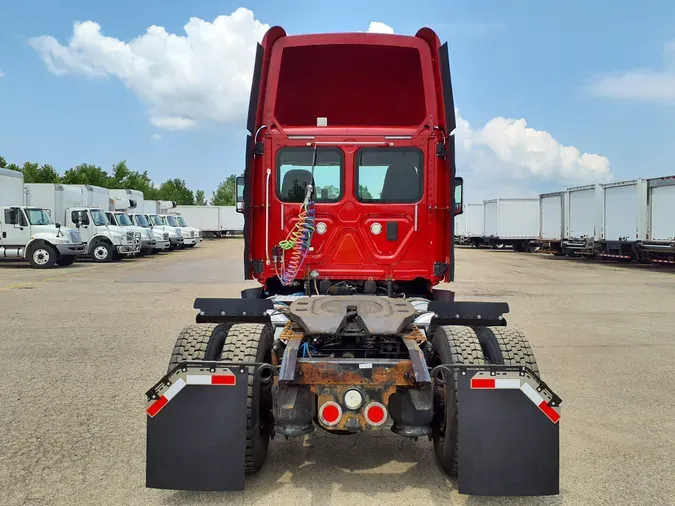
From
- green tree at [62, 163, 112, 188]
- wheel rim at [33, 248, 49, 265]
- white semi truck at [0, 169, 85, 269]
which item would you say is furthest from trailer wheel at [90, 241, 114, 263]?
green tree at [62, 163, 112, 188]

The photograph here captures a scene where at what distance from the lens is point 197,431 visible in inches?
134

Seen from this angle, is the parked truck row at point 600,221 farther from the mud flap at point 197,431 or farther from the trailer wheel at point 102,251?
the mud flap at point 197,431

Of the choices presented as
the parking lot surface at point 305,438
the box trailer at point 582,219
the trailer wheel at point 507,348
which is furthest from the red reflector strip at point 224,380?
the box trailer at point 582,219

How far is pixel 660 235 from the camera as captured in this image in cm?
2233

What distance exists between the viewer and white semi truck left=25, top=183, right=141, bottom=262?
24250 millimetres

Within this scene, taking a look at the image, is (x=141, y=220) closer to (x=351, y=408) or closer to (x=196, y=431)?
(x=196, y=431)

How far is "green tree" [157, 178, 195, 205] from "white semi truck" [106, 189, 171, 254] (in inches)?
2504

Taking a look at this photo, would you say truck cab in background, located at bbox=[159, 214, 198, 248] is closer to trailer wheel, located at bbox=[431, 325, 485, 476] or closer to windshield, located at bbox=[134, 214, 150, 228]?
windshield, located at bbox=[134, 214, 150, 228]

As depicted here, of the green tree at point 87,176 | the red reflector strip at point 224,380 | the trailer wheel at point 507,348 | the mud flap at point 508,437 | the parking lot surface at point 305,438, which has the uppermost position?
the green tree at point 87,176

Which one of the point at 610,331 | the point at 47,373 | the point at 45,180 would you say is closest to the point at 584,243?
the point at 610,331

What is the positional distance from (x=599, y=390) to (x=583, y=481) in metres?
2.42

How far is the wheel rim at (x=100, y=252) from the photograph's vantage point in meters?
25.2

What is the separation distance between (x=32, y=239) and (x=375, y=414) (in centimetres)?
2146

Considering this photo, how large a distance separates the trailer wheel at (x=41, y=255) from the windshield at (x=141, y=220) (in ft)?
29.2
